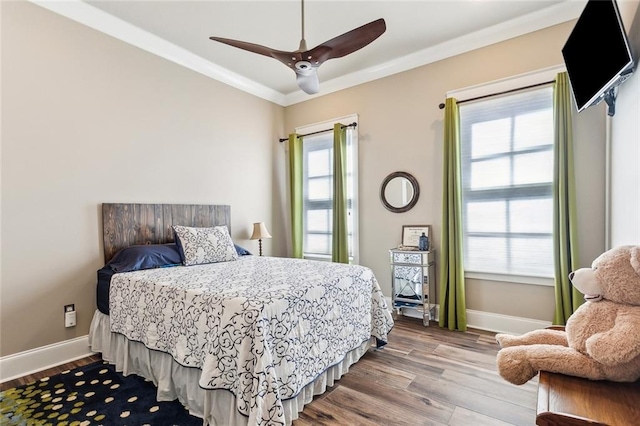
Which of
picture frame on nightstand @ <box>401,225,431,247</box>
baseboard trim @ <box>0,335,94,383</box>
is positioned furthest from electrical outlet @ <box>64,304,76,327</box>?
picture frame on nightstand @ <box>401,225,431,247</box>

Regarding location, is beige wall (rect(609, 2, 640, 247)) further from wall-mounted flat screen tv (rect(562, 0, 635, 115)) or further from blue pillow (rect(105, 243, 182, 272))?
blue pillow (rect(105, 243, 182, 272))

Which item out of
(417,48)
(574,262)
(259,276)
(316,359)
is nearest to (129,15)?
(259,276)

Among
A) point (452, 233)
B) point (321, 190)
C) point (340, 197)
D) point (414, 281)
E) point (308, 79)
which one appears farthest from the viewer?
point (321, 190)

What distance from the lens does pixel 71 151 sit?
2.69 metres

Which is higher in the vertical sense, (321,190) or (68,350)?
(321,190)

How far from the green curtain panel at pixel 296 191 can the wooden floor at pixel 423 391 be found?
215cm

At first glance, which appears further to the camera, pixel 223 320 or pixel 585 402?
pixel 223 320

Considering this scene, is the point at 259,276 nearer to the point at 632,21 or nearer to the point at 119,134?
the point at 119,134

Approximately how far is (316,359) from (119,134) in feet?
9.07

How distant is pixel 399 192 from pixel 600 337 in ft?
9.25

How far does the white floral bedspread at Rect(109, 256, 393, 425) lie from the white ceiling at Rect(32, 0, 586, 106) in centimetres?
232

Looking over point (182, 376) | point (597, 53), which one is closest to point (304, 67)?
point (597, 53)

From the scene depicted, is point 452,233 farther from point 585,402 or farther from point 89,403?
point 89,403

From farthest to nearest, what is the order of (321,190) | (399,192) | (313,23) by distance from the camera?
(321,190), (399,192), (313,23)
